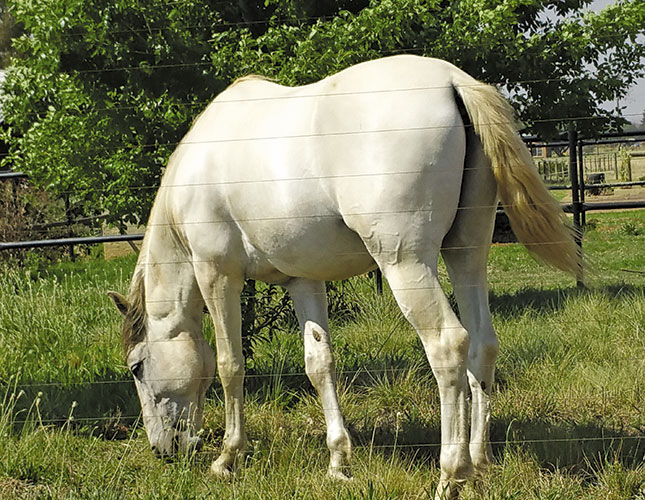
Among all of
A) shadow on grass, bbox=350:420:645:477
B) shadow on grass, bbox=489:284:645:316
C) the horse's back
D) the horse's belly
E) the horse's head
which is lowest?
shadow on grass, bbox=350:420:645:477

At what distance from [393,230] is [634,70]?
4163 mm

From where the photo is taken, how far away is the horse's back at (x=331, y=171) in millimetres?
3018

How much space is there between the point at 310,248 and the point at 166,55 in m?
1.92

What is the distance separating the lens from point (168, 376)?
4.00 m

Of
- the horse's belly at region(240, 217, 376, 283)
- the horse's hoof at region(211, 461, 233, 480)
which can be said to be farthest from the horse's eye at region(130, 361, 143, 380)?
the horse's belly at region(240, 217, 376, 283)

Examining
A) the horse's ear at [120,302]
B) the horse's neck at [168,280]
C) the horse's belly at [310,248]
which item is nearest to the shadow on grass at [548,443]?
the horse's belly at [310,248]

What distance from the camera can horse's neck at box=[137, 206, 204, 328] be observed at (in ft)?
13.1

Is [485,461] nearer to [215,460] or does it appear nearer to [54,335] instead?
[215,460]

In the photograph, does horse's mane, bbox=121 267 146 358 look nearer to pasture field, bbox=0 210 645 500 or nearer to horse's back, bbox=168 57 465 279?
pasture field, bbox=0 210 645 500

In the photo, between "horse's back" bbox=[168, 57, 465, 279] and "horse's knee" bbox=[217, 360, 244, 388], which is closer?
"horse's back" bbox=[168, 57, 465, 279]

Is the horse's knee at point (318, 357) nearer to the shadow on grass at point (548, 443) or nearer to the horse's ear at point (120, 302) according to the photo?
the shadow on grass at point (548, 443)

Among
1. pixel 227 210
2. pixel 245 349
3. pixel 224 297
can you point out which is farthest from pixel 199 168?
pixel 245 349

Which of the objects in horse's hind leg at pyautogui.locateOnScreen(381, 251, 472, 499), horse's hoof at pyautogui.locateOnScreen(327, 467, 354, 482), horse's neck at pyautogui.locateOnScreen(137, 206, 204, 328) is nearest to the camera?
horse's hind leg at pyautogui.locateOnScreen(381, 251, 472, 499)

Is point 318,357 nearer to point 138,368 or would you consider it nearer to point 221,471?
point 221,471
